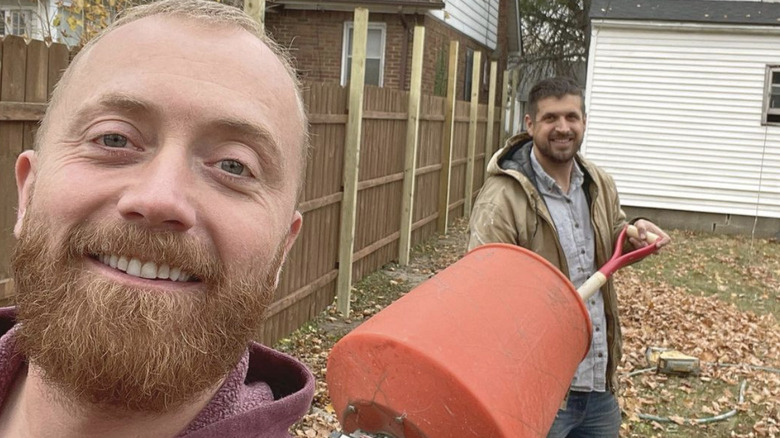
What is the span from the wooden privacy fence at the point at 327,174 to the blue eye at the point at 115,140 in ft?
3.60

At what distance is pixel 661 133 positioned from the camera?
17.1 m

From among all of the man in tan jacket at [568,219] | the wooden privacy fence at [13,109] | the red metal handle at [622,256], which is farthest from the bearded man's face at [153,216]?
the wooden privacy fence at [13,109]

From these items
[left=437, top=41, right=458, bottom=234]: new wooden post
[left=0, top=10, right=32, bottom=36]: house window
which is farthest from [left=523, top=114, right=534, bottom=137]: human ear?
[left=437, top=41, right=458, bottom=234]: new wooden post

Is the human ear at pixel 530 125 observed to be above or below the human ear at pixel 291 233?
above

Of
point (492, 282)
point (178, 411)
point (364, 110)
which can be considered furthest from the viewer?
point (364, 110)

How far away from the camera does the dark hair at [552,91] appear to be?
380 centimetres

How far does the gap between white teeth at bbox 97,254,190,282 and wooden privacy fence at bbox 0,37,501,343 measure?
43.6 inches

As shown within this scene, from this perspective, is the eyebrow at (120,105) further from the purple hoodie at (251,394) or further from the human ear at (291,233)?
the purple hoodie at (251,394)

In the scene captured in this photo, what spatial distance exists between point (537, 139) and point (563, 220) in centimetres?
40

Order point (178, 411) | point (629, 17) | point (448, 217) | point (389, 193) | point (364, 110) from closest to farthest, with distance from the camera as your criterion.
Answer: point (178, 411), point (364, 110), point (389, 193), point (448, 217), point (629, 17)

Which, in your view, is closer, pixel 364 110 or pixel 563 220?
pixel 563 220

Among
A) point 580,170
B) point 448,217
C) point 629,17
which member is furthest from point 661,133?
point 580,170

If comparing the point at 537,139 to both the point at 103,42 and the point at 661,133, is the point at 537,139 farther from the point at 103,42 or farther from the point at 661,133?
the point at 661,133

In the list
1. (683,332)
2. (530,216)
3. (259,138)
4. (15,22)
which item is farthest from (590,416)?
(15,22)
